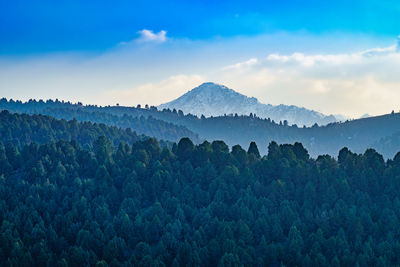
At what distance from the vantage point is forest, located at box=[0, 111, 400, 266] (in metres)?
107

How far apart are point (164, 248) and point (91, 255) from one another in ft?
53.1

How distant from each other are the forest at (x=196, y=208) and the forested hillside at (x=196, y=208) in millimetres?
313

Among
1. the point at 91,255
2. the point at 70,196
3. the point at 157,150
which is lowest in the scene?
the point at 91,255

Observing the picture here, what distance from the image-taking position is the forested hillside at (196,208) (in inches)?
4232

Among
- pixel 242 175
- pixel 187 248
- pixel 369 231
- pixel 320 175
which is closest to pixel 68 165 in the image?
pixel 242 175

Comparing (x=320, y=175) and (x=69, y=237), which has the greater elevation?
(x=320, y=175)

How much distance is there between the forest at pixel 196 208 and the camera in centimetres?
10744

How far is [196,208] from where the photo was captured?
132 metres

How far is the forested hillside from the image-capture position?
10750 cm

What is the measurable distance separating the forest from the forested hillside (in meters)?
0.31

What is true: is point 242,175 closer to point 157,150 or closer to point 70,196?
point 157,150

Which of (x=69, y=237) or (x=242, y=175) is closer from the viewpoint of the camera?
(x=69, y=237)

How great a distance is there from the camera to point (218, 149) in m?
164

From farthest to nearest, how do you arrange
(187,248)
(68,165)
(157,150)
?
(157,150), (68,165), (187,248)
